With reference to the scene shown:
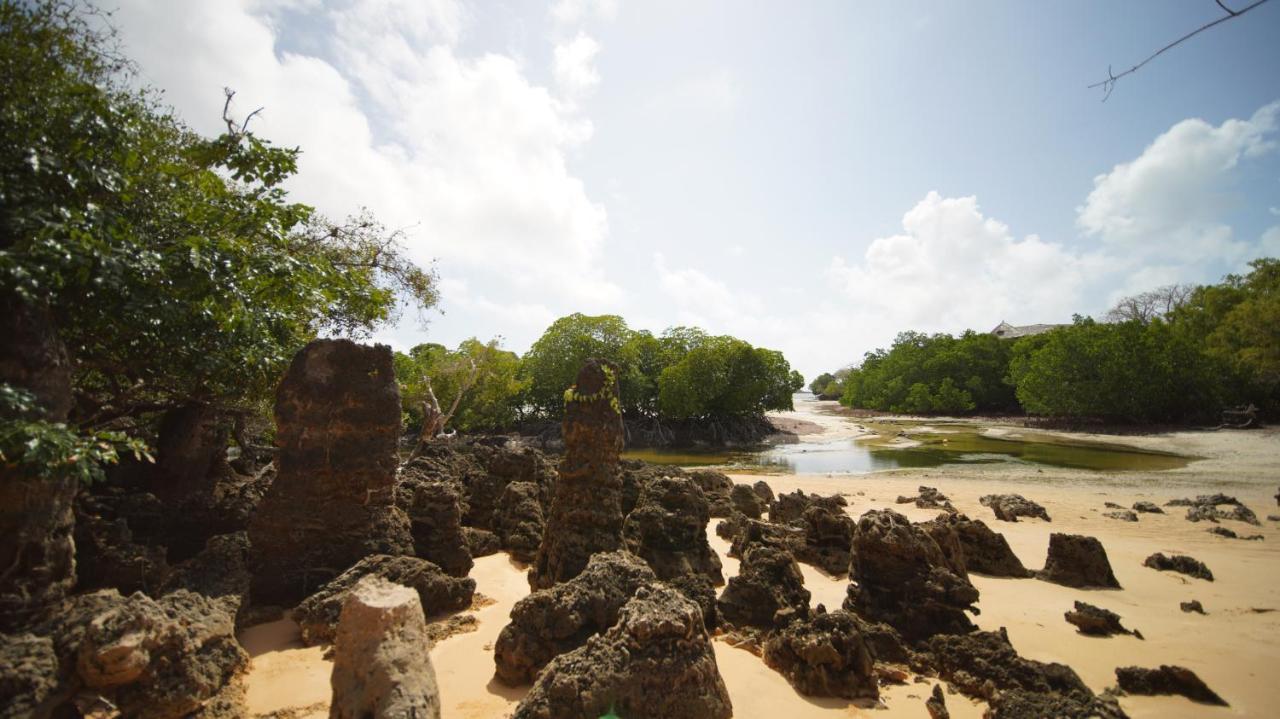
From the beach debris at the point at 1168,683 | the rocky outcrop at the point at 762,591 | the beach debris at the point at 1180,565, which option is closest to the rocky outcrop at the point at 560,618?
the rocky outcrop at the point at 762,591

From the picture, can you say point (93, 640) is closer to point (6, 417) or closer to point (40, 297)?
point (6, 417)

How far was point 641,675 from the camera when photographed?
3.45 metres

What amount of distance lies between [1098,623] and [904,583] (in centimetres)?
207

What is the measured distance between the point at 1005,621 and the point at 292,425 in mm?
8417

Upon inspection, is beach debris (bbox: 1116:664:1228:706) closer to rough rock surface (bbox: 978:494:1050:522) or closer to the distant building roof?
rough rock surface (bbox: 978:494:1050:522)

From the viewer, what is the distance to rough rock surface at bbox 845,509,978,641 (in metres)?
5.29

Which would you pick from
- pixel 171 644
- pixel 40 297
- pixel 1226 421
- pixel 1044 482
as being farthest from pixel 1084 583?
pixel 1226 421

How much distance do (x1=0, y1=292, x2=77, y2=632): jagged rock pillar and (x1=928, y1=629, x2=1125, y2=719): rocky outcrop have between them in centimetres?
681

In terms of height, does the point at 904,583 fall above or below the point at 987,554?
above

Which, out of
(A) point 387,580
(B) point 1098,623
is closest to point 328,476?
(A) point 387,580

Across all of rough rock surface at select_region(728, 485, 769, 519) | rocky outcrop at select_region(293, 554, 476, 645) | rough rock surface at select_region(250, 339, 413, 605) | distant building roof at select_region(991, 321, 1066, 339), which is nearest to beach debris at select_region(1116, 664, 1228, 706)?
rocky outcrop at select_region(293, 554, 476, 645)

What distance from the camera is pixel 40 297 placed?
145 inches

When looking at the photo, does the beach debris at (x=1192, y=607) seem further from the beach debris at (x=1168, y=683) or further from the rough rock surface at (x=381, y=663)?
the rough rock surface at (x=381, y=663)

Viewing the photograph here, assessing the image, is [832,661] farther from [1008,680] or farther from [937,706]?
[1008,680]
